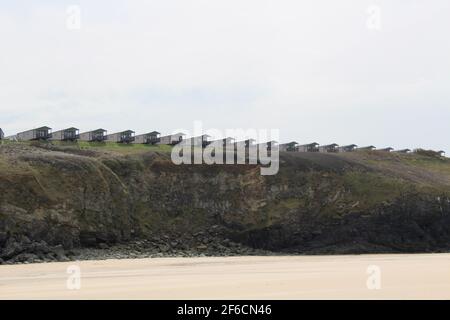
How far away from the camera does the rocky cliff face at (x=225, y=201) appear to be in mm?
47969

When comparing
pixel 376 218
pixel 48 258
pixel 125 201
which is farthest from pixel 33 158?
pixel 376 218

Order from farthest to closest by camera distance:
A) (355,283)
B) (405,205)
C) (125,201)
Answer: (405,205), (125,201), (355,283)

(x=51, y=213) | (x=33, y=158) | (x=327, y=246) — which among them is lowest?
(x=327, y=246)

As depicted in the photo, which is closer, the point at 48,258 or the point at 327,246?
the point at 48,258

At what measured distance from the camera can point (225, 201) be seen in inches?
2226

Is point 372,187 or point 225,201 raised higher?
point 372,187

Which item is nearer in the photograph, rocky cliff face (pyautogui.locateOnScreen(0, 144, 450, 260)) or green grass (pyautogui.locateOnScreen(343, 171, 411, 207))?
rocky cliff face (pyautogui.locateOnScreen(0, 144, 450, 260))

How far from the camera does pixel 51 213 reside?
151 ft

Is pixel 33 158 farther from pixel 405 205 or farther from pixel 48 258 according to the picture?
pixel 405 205

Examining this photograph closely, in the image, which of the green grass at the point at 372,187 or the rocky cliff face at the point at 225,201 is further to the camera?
the green grass at the point at 372,187

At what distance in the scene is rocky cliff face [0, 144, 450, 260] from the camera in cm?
4797

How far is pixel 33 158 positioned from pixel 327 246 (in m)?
27.5

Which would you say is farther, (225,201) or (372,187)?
(372,187)
